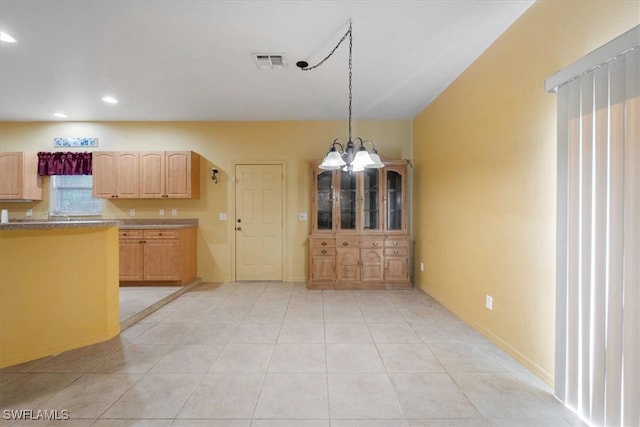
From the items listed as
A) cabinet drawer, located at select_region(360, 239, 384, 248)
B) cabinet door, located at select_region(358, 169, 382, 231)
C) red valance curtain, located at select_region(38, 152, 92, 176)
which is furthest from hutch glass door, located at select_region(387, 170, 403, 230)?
red valance curtain, located at select_region(38, 152, 92, 176)

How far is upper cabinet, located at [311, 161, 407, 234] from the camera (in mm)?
4449

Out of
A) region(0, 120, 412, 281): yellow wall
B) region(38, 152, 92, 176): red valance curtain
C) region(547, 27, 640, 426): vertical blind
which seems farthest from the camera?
region(0, 120, 412, 281): yellow wall

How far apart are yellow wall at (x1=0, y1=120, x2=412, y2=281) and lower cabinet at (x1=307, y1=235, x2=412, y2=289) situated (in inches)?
22.0

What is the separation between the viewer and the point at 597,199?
5.17 ft

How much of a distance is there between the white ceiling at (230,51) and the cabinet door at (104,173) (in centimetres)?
74

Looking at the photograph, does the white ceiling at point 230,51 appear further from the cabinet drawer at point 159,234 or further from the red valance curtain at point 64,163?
the cabinet drawer at point 159,234

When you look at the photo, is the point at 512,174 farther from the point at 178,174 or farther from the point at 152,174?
the point at 152,174

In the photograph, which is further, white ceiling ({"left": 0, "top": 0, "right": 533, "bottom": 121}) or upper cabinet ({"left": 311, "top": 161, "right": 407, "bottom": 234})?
upper cabinet ({"left": 311, "top": 161, "right": 407, "bottom": 234})

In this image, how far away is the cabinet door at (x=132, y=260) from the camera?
4336mm

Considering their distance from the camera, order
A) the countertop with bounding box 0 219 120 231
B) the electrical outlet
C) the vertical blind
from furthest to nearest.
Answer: the electrical outlet, the countertop with bounding box 0 219 120 231, the vertical blind

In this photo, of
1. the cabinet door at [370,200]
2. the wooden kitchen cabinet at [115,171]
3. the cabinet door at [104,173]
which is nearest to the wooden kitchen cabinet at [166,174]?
the wooden kitchen cabinet at [115,171]

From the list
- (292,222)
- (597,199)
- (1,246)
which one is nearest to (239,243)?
(292,222)

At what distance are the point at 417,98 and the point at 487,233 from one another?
7.28 feet

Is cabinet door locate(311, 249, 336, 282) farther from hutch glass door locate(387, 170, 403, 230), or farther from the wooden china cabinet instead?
hutch glass door locate(387, 170, 403, 230)
